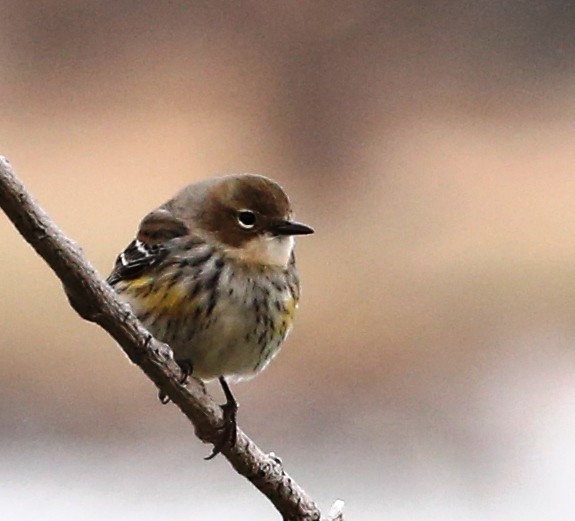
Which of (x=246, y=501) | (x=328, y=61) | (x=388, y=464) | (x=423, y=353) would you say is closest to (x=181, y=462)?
(x=246, y=501)

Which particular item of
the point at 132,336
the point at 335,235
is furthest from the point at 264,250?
the point at 335,235

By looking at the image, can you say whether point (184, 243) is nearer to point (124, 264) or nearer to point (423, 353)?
point (124, 264)

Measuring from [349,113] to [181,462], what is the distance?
4.98 ft

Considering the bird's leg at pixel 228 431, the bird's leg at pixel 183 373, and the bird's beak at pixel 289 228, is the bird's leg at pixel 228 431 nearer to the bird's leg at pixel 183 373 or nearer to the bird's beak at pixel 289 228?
the bird's leg at pixel 183 373

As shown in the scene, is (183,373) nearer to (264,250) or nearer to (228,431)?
(228,431)

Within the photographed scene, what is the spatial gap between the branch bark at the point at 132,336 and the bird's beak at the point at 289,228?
303mm

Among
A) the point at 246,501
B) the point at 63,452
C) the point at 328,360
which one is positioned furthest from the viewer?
the point at 328,360

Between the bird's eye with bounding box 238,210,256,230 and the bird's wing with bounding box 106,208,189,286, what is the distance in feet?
0.24

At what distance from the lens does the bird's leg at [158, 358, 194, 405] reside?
146 cm

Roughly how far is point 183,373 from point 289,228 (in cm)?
37

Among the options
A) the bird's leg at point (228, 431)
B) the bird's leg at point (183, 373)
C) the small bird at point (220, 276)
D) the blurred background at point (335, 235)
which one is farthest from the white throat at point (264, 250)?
the blurred background at point (335, 235)

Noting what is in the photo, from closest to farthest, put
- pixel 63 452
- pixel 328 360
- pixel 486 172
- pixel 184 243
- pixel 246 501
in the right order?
pixel 184 243, pixel 246 501, pixel 63 452, pixel 328 360, pixel 486 172

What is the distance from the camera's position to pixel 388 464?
3.74 meters

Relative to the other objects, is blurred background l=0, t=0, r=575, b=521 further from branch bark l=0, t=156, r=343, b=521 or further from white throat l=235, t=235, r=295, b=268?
branch bark l=0, t=156, r=343, b=521
